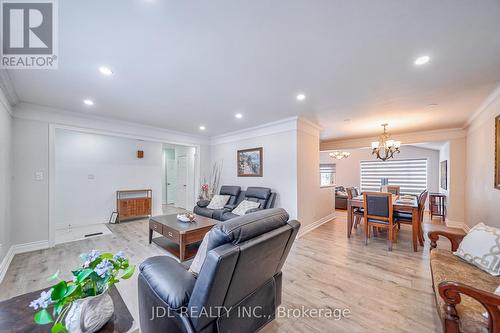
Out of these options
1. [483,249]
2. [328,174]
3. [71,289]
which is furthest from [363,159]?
[71,289]

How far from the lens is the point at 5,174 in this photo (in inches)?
107

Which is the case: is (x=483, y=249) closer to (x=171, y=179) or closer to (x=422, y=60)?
(x=422, y=60)

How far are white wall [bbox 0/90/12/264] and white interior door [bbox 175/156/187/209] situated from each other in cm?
404

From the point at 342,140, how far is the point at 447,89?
366 cm

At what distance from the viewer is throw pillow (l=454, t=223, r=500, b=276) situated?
1.60m

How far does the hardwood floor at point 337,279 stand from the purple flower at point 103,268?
1196mm

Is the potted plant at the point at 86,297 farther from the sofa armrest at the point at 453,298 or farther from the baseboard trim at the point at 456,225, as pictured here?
the baseboard trim at the point at 456,225

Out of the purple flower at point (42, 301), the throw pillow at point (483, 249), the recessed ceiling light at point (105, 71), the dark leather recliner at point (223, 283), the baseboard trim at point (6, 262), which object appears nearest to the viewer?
the purple flower at point (42, 301)

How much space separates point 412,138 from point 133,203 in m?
7.61

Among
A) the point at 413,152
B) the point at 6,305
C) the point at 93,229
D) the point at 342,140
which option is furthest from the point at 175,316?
the point at 413,152

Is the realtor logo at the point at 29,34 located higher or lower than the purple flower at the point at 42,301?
higher

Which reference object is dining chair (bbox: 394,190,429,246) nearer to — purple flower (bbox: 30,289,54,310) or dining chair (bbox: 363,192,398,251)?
dining chair (bbox: 363,192,398,251)

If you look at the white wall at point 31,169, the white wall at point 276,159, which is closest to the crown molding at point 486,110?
the white wall at point 276,159

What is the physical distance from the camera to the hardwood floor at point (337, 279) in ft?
5.55
